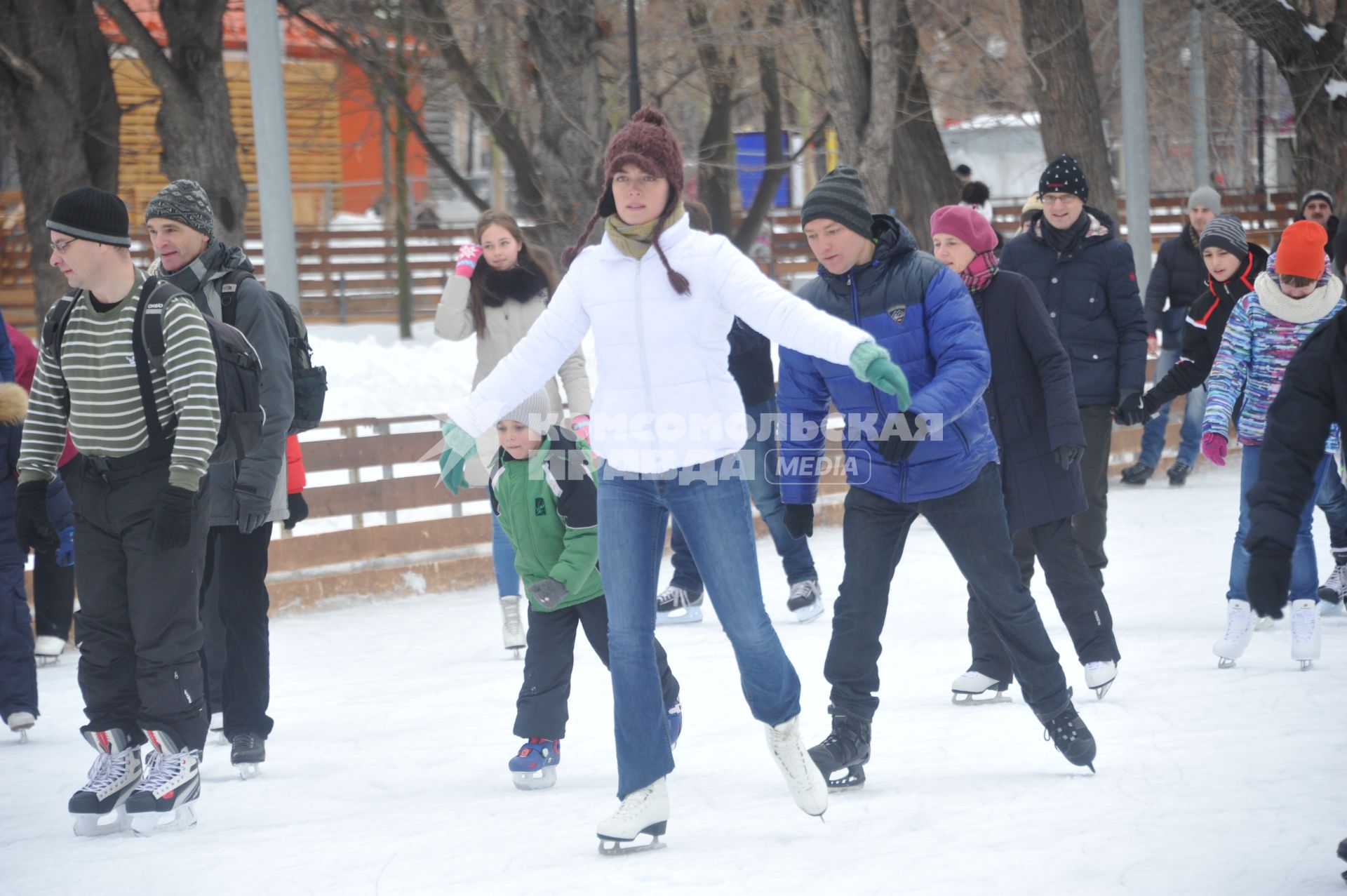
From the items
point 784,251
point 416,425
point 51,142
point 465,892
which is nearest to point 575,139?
point 416,425

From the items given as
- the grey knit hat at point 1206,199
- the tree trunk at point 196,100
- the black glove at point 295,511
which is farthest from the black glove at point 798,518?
the tree trunk at point 196,100

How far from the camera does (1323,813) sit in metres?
3.85

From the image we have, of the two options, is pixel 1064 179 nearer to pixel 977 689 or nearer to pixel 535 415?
pixel 977 689

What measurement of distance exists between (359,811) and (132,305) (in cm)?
159

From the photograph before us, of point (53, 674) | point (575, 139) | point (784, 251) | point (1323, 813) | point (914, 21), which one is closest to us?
point (1323, 813)

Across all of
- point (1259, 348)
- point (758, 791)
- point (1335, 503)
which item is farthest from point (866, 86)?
point (758, 791)

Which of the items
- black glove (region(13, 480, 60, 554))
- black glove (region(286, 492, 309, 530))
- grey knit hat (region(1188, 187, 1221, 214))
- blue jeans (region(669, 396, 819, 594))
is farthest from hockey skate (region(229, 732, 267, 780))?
grey knit hat (region(1188, 187, 1221, 214))

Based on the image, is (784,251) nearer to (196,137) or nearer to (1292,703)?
(196,137)

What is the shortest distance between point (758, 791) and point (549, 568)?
952mm

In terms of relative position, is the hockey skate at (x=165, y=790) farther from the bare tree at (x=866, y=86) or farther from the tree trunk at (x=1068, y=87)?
the tree trunk at (x=1068, y=87)

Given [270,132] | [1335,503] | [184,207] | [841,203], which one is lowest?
[1335,503]

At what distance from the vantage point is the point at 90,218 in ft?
13.9

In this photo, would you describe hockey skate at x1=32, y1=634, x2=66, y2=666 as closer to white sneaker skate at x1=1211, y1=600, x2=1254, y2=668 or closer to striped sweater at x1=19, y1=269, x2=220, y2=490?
striped sweater at x1=19, y1=269, x2=220, y2=490

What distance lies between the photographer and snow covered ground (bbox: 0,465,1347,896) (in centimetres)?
364
